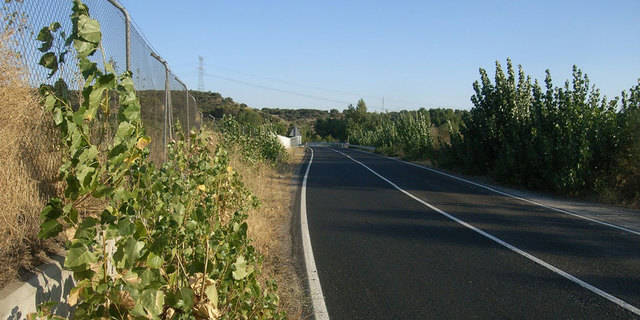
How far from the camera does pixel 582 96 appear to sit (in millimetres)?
15664

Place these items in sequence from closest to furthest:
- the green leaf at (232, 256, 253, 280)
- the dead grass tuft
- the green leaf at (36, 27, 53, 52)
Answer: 1. the green leaf at (36, 27, 53, 52)
2. the green leaf at (232, 256, 253, 280)
3. the dead grass tuft

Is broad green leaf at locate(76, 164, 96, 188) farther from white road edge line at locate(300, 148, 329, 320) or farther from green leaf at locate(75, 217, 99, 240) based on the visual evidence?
white road edge line at locate(300, 148, 329, 320)

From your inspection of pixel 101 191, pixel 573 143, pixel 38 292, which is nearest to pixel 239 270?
pixel 101 191

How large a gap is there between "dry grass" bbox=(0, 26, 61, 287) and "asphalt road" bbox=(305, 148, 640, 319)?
2791 mm

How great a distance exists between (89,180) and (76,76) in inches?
80.4

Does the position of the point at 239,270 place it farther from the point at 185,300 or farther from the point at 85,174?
the point at 85,174

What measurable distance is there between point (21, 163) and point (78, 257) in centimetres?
142

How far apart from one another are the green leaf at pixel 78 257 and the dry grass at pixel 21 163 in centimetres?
54

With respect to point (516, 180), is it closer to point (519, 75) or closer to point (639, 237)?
point (519, 75)

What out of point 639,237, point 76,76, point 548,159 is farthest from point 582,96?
point 76,76

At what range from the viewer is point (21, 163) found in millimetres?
A: 3895

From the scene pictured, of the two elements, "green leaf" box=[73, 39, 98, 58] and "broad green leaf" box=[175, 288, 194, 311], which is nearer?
"green leaf" box=[73, 39, 98, 58]

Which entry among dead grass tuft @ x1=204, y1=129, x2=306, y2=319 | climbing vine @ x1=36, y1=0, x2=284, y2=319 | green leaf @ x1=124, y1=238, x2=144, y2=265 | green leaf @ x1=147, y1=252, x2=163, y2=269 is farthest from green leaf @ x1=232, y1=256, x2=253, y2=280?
green leaf @ x1=124, y1=238, x2=144, y2=265

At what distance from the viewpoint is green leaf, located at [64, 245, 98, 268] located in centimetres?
289
